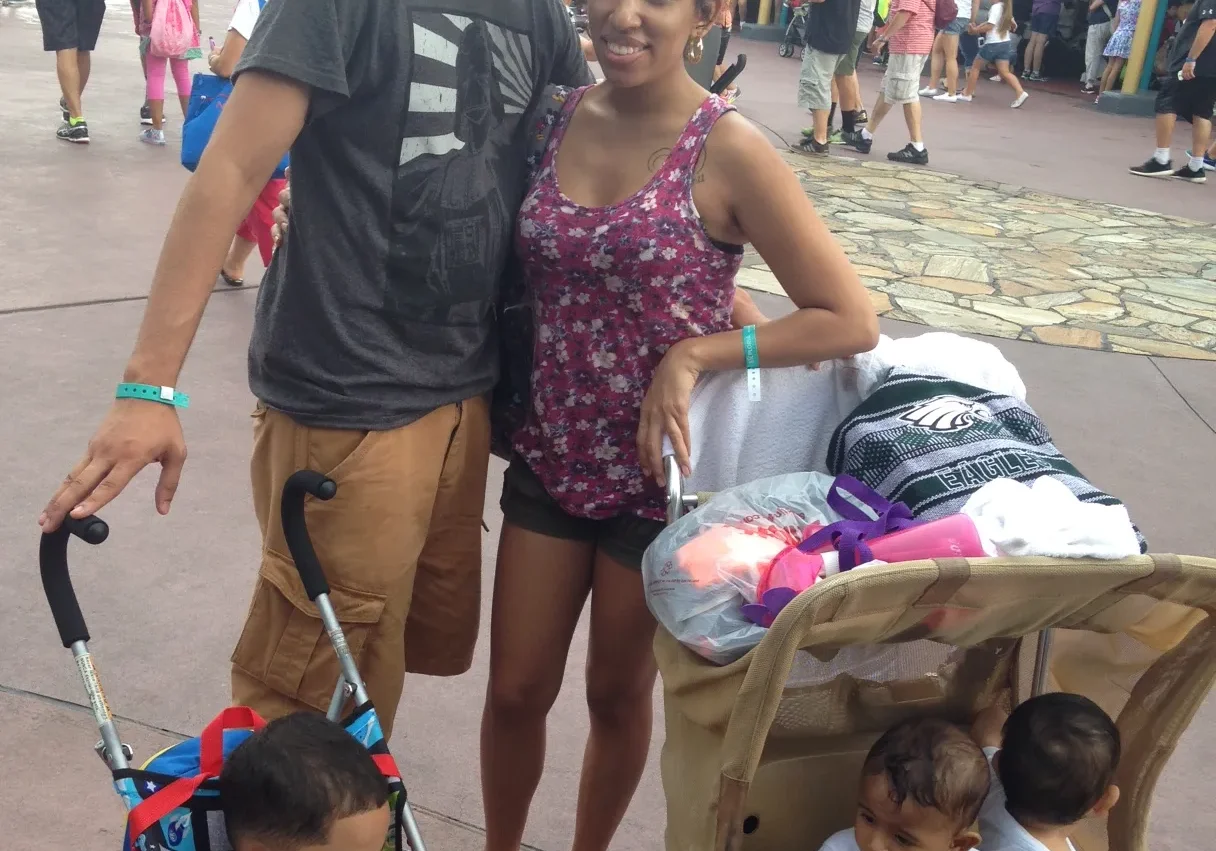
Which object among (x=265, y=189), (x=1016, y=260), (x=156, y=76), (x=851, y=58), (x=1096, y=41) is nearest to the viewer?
(x=265, y=189)

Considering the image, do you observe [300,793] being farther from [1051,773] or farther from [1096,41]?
[1096,41]

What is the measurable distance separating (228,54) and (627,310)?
149 inches

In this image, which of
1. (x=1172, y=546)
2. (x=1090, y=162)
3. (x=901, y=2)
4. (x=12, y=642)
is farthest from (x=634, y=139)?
(x=1090, y=162)

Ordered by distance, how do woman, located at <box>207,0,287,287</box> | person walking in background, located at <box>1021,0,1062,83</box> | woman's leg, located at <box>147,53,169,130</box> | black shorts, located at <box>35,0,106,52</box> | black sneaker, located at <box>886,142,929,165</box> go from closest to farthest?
woman, located at <box>207,0,287,287</box> < black shorts, located at <box>35,0,106,52</box> < woman's leg, located at <box>147,53,169,130</box> < black sneaker, located at <box>886,142,929,165</box> < person walking in background, located at <box>1021,0,1062,83</box>

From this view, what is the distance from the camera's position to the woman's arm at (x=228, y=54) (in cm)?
523

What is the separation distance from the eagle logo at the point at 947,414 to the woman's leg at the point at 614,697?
60cm

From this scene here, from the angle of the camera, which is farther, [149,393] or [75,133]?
[75,133]

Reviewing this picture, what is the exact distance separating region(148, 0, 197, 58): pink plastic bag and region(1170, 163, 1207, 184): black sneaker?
31.1 feet

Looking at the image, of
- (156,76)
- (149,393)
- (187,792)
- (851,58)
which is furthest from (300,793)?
(851,58)

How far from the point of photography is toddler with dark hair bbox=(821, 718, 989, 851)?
1974 mm

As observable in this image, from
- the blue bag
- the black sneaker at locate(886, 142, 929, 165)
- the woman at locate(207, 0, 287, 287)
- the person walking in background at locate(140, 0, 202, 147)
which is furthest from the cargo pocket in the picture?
the black sneaker at locate(886, 142, 929, 165)

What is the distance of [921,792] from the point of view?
197 cm

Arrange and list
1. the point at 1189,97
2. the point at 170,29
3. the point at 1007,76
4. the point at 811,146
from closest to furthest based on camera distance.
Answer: the point at 170,29, the point at 1189,97, the point at 811,146, the point at 1007,76

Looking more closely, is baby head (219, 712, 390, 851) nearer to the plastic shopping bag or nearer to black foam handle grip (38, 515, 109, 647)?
black foam handle grip (38, 515, 109, 647)
